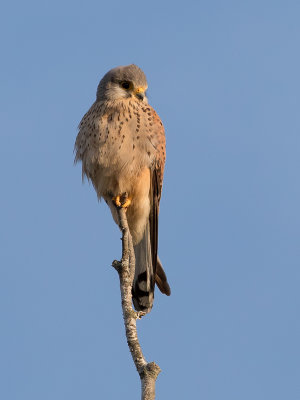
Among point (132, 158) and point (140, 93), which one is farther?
point (140, 93)

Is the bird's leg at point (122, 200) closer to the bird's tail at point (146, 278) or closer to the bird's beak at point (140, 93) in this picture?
the bird's tail at point (146, 278)

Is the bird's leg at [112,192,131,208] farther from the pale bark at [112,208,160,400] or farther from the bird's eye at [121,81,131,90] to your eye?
the bird's eye at [121,81,131,90]

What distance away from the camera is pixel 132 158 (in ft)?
15.5

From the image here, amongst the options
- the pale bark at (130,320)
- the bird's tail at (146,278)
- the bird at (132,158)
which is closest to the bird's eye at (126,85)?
the bird at (132,158)

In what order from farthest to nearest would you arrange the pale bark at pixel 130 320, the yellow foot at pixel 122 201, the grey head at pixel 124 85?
1. the grey head at pixel 124 85
2. the yellow foot at pixel 122 201
3. the pale bark at pixel 130 320

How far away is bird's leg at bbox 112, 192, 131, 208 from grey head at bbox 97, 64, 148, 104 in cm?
72

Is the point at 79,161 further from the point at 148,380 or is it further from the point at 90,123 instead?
the point at 148,380

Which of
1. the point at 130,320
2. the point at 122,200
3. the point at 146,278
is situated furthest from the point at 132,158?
the point at 130,320

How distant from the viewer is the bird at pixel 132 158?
4695mm

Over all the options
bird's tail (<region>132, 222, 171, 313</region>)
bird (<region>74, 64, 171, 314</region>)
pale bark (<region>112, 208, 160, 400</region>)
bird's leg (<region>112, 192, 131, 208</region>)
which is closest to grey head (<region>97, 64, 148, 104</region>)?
bird (<region>74, 64, 171, 314</region>)

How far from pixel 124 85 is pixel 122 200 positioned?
0.89 m

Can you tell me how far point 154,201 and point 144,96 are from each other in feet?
2.52

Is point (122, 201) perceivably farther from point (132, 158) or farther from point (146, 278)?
point (146, 278)

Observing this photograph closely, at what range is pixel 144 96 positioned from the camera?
505cm
